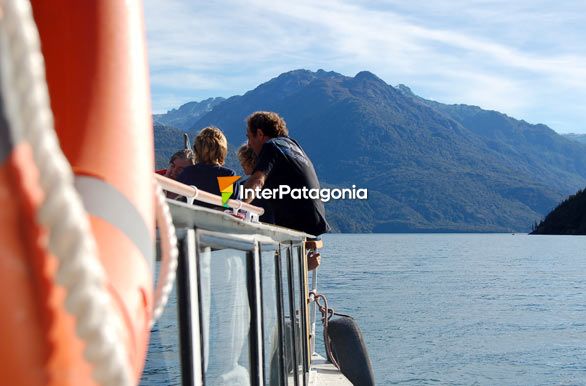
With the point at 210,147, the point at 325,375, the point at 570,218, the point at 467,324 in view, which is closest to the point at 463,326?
the point at 467,324

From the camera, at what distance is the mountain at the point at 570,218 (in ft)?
531

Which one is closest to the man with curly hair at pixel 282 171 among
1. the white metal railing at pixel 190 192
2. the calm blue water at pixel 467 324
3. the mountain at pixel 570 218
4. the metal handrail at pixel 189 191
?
the white metal railing at pixel 190 192

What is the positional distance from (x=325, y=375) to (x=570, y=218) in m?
166

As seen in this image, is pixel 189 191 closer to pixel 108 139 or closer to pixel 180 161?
pixel 108 139

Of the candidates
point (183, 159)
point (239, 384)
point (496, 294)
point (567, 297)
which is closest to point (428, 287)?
point (496, 294)

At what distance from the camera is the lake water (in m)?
21.8

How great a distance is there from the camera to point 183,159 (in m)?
6.57

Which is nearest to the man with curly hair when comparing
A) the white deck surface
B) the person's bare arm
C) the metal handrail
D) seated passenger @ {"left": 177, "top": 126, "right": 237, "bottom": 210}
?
the person's bare arm

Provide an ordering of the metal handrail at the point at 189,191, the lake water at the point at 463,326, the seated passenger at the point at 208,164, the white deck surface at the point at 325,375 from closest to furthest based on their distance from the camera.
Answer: the metal handrail at the point at 189,191 < the seated passenger at the point at 208,164 < the white deck surface at the point at 325,375 < the lake water at the point at 463,326

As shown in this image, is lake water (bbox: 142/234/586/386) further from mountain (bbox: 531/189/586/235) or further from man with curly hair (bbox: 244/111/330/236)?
mountain (bbox: 531/189/586/235)

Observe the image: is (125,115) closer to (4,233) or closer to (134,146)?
(134,146)

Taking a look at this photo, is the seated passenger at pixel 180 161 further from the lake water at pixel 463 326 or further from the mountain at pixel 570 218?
the mountain at pixel 570 218

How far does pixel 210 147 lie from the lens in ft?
18.9

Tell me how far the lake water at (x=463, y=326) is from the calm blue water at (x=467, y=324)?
32 millimetres
